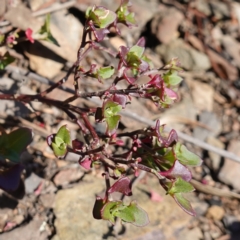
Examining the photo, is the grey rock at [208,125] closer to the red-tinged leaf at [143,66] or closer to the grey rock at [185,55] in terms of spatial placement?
the grey rock at [185,55]

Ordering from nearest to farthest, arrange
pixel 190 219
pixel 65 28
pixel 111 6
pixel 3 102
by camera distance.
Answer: pixel 3 102 < pixel 190 219 < pixel 65 28 < pixel 111 6

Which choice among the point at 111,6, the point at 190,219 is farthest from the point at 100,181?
the point at 111,6

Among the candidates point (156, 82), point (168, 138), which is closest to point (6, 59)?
point (156, 82)

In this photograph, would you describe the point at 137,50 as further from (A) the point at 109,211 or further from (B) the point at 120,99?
(A) the point at 109,211

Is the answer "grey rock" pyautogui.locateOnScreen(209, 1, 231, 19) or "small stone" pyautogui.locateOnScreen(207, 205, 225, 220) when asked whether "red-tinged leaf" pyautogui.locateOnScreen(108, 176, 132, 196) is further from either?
"grey rock" pyautogui.locateOnScreen(209, 1, 231, 19)

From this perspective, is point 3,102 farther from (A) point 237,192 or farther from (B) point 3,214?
(A) point 237,192

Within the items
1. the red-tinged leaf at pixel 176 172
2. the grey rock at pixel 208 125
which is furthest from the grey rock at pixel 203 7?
the red-tinged leaf at pixel 176 172

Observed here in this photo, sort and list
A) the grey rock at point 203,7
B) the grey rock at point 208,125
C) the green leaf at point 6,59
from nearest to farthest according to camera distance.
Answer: the green leaf at point 6,59, the grey rock at point 208,125, the grey rock at point 203,7
